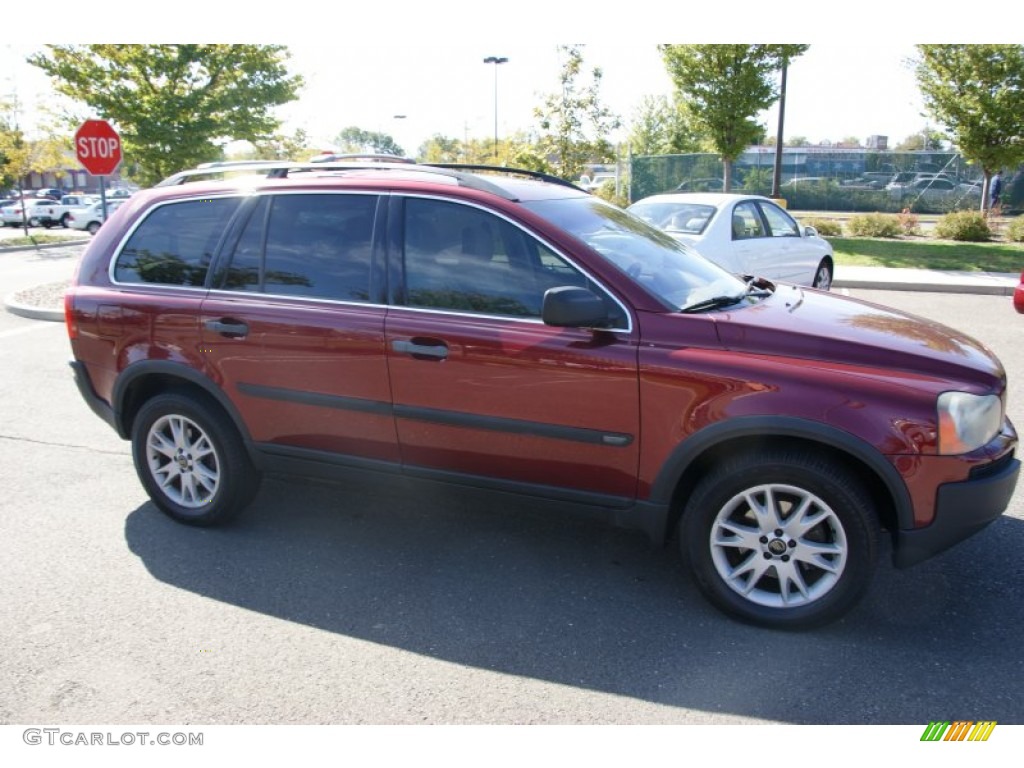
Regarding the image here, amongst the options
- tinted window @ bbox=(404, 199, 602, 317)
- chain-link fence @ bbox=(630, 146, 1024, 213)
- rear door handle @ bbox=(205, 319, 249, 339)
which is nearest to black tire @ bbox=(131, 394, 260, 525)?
rear door handle @ bbox=(205, 319, 249, 339)

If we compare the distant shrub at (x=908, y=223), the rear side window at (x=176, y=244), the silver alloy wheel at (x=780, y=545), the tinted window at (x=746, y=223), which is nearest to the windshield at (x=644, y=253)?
the silver alloy wheel at (x=780, y=545)

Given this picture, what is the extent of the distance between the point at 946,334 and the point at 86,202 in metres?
40.2

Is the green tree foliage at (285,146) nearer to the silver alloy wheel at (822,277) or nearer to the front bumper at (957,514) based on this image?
the silver alloy wheel at (822,277)

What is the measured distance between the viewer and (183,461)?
14.1ft

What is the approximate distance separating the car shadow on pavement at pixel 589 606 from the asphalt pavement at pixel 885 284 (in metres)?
8.22

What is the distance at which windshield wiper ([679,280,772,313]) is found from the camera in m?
3.48

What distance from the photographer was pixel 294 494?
15.8 feet

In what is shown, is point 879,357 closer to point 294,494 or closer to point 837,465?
point 837,465

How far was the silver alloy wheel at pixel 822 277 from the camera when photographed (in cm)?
1067

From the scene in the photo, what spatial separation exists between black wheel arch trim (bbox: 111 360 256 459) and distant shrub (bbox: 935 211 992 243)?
18979 millimetres

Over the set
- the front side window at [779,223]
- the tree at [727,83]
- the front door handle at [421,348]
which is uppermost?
the tree at [727,83]

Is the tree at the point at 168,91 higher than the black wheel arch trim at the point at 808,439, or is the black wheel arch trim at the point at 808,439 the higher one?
the tree at the point at 168,91
